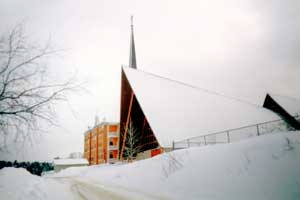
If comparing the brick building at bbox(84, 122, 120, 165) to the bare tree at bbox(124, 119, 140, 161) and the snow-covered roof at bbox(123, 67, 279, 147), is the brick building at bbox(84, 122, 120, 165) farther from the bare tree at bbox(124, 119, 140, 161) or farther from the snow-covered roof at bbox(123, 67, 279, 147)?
the snow-covered roof at bbox(123, 67, 279, 147)

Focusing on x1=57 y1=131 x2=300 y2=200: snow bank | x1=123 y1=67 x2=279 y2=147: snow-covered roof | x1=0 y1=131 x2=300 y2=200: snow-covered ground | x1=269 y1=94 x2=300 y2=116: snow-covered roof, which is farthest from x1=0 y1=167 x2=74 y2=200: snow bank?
x1=269 y1=94 x2=300 y2=116: snow-covered roof

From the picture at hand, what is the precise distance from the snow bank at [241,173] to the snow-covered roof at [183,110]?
38.5ft

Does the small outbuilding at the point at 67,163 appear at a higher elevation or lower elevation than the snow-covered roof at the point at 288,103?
lower

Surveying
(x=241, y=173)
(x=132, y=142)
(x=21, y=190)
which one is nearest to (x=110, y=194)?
(x=21, y=190)

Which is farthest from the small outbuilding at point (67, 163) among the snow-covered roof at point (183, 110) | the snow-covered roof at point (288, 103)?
the snow-covered roof at point (288, 103)

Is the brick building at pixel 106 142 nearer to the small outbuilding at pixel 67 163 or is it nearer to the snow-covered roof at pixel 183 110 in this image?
the small outbuilding at pixel 67 163

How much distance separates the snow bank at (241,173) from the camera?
6527mm

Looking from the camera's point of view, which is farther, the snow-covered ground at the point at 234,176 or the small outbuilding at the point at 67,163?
the small outbuilding at the point at 67,163

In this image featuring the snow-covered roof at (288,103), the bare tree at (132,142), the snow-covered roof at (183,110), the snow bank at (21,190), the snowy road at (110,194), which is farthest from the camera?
the snow-covered roof at (288,103)

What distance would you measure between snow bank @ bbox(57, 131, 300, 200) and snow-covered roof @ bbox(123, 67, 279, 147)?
38.5 feet

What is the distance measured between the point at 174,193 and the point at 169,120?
1747 centimetres

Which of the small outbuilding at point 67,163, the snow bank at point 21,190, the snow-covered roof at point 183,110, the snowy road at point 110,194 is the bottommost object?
the small outbuilding at point 67,163

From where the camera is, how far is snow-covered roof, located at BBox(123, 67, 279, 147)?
83.6 ft

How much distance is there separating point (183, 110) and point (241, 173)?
22.0 metres
